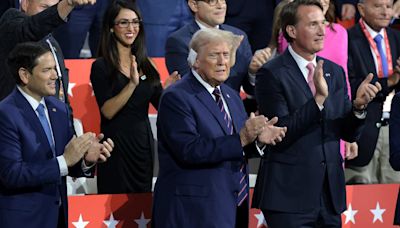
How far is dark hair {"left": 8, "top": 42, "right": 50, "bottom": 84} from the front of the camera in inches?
232

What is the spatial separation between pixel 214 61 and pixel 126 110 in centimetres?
141

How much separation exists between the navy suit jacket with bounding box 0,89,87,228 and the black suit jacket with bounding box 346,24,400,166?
292 cm

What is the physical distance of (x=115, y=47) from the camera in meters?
7.45

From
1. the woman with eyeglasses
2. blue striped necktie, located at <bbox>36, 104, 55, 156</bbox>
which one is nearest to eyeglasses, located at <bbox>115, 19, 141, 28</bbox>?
the woman with eyeglasses

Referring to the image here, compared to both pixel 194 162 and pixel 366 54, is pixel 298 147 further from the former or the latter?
pixel 366 54

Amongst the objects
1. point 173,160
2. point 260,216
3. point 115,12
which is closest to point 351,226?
point 260,216

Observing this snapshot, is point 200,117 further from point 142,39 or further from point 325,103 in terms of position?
point 142,39

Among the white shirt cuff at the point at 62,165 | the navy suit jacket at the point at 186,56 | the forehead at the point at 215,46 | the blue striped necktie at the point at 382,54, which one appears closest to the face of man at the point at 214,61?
the forehead at the point at 215,46

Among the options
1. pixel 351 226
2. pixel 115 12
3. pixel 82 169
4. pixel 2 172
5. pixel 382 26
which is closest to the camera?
pixel 2 172

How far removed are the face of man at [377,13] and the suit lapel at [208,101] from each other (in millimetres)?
2612

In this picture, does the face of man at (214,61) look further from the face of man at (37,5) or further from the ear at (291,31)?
the face of man at (37,5)

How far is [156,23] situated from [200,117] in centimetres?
311

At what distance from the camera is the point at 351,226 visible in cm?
703

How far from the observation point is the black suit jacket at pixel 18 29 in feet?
19.9
